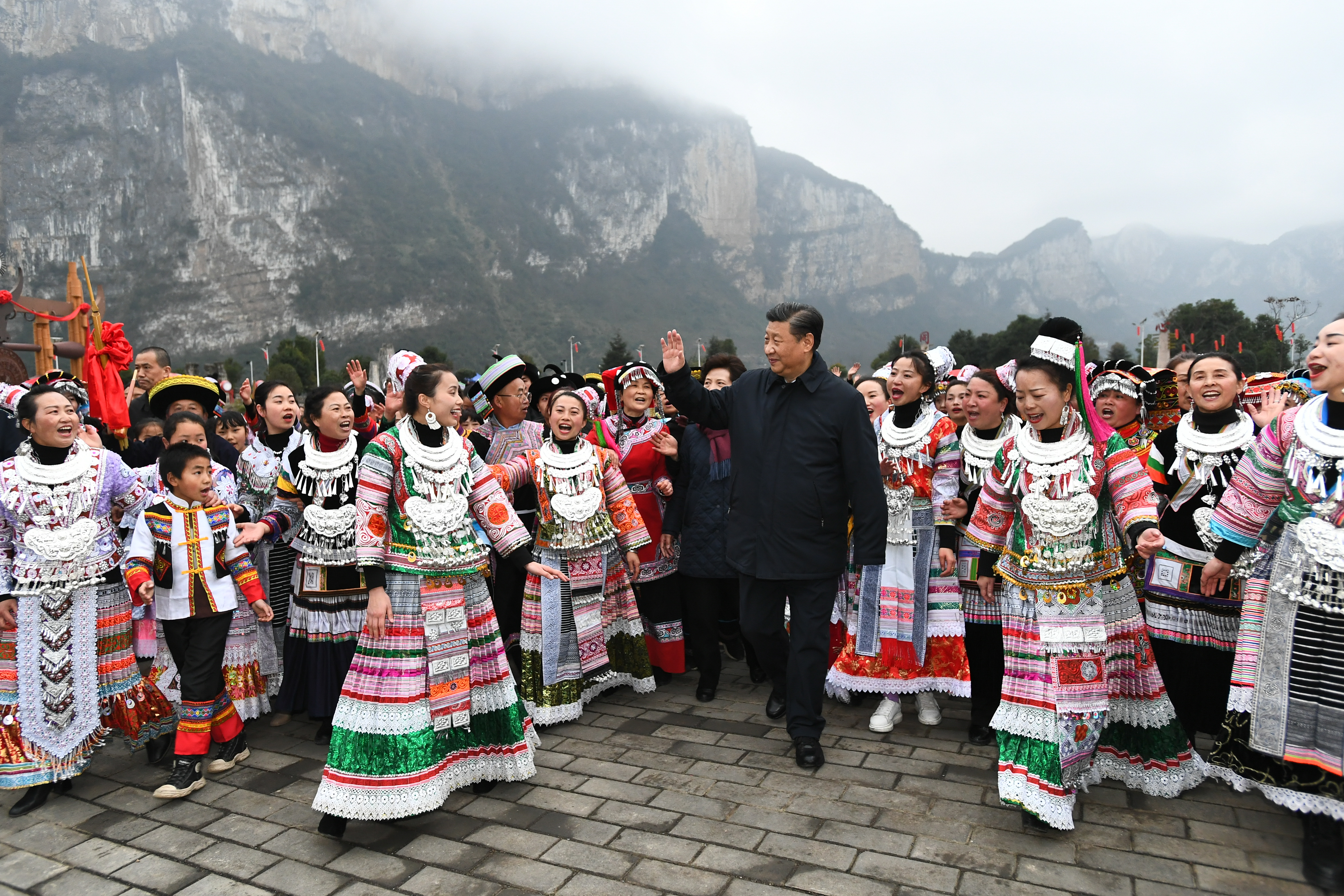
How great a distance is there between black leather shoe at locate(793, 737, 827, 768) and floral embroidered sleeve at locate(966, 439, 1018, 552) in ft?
4.24

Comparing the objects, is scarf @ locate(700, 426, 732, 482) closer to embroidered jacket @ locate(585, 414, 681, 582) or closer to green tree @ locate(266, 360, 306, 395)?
embroidered jacket @ locate(585, 414, 681, 582)

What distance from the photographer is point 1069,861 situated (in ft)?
10.1

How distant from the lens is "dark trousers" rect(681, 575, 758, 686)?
524cm

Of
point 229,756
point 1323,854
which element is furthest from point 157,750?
point 1323,854

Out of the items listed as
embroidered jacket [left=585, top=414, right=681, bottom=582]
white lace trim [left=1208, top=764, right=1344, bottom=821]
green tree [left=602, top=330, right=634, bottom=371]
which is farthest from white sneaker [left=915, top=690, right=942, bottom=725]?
green tree [left=602, top=330, right=634, bottom=371]

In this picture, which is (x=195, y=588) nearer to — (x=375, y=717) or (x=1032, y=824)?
(x=375, y=717)

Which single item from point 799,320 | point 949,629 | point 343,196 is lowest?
point 949,629

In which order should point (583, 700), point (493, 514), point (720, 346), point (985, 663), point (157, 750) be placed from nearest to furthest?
point (493, 514) → point (157, 750) → point (985, 663) → point (583, 700) → point (720, 346)

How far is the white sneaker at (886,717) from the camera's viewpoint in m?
4.49

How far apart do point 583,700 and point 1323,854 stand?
3.64 meters

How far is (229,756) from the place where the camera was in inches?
167

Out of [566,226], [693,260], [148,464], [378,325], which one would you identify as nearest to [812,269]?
[693,260]

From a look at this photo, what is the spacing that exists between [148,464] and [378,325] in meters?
91.6

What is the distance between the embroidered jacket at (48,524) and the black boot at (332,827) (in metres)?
1.91
